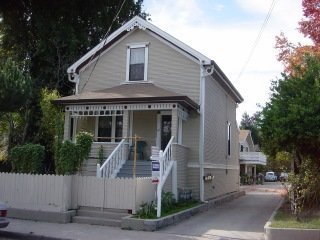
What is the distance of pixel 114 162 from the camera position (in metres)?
17.5

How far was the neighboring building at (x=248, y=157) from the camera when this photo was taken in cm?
5069

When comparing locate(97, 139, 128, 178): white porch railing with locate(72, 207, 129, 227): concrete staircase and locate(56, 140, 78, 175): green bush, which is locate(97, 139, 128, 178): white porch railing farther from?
locate(72, 207, 129, 227): concrete staircase

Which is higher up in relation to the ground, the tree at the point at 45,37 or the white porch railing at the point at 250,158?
the tree at the point at 45,37

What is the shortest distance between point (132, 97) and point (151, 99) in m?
0.79

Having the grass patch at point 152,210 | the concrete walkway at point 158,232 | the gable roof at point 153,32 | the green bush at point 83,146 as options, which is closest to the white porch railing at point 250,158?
the gable roof at point 153,32

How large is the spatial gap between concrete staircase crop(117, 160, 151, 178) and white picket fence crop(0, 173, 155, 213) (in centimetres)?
232

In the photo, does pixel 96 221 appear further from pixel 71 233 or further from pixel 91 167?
pixel 91 167

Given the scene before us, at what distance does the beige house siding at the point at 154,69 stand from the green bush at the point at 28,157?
6.70 metres

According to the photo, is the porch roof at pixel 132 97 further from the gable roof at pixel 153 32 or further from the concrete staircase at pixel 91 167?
the concrete staircase at pixel 91 167

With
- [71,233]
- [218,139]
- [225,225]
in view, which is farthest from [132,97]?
[218,139]

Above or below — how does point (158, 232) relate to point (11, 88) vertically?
below

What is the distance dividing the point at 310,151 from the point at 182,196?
520 centimetres

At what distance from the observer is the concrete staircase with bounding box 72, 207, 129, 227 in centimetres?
1385

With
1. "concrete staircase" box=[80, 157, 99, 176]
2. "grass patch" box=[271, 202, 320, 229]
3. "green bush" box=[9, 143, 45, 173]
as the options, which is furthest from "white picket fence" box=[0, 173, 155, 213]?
"grass patch" box=[271, 202, 320, 229]
